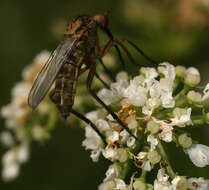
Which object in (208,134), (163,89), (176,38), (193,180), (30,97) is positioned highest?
(176,38)

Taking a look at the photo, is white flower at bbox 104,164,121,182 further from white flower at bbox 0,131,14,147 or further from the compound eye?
white flower at bbox 0,131,14,147

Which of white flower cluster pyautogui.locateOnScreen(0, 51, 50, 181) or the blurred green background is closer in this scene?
white flower cluster pyautogui.locateOnScreen(0, 51, 50, 181)

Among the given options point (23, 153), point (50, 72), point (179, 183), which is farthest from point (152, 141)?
point (23, 153)

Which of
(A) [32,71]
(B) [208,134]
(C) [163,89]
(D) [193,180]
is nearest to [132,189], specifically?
(D) [193,180]

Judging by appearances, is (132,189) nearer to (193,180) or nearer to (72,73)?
(193,180)

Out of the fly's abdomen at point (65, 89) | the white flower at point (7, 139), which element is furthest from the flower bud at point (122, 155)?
the white flower at point (7, 139)

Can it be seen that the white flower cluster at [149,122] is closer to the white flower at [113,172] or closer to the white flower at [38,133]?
the white flower at [113,172]

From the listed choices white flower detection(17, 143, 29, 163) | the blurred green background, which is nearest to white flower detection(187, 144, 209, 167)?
the blurred green background
